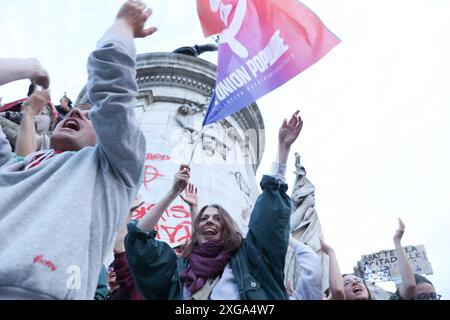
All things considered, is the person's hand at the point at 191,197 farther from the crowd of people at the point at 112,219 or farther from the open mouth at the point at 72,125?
the open mouth at the point at 72,125

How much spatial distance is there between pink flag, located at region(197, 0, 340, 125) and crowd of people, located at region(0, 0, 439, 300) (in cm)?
150

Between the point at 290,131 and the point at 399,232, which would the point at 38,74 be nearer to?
the point at 290,131

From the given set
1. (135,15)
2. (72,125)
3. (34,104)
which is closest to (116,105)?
(135,15)

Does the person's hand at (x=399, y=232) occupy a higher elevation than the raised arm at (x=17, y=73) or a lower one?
lower

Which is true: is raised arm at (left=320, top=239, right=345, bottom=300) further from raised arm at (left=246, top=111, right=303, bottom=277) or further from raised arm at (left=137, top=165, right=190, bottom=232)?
raised arm at (left=137, top=165, right=190, bottom=232)

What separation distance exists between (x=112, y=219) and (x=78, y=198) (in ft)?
0.78

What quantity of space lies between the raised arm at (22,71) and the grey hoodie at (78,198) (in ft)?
1.49

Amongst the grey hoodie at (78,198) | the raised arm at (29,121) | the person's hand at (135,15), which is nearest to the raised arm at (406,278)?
the grey hoodie at (78,198)

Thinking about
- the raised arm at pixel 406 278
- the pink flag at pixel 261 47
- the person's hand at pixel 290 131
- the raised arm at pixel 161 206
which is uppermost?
the pink flag at pixel 261 47

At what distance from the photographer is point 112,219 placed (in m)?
2.17

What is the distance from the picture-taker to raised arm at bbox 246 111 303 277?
2.83 meters

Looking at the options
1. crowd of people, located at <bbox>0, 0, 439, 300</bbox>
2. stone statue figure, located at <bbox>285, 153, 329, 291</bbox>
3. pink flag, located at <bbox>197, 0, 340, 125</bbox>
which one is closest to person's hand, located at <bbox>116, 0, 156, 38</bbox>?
crowd of people, located at <bbox>0, 0, 439, 300</bbox>

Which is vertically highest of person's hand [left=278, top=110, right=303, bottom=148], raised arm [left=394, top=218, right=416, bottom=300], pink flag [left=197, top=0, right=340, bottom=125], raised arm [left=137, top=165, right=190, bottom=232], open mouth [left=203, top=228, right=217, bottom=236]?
pink flag [left=197, top=0, right=340, bottom=125]

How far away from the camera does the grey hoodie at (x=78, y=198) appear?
170cm
